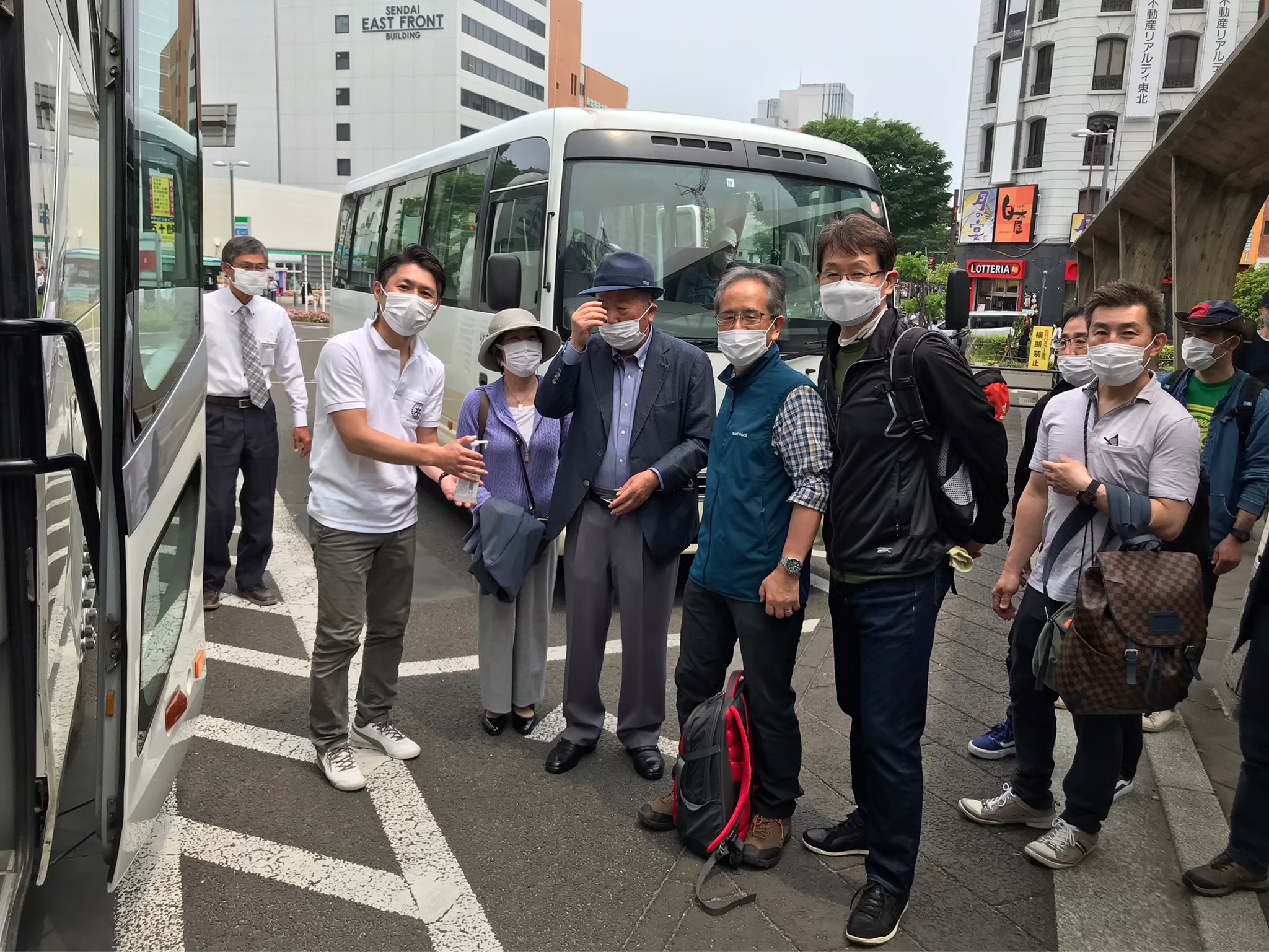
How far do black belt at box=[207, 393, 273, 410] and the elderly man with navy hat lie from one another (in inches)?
107

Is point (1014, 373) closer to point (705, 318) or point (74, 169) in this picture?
point (705, 318)

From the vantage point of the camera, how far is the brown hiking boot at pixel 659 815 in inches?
138

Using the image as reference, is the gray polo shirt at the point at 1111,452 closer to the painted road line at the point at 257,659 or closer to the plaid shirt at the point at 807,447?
the plaid shirt at the point at 807,447

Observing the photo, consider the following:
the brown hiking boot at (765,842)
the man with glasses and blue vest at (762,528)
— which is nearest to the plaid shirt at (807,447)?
the man with glasses and blue vest at (762,528)

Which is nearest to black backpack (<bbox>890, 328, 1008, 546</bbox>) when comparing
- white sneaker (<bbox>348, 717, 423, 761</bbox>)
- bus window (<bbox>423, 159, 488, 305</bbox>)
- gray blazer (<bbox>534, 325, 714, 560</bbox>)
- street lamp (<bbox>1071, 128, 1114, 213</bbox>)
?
gray blazer (<bbox>534, 325, 714, 560</bbox>)

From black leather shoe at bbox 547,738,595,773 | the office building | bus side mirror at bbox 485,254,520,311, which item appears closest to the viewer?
black leather shoe at bbox 547,738,595,773

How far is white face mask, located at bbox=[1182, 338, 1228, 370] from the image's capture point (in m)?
4.06

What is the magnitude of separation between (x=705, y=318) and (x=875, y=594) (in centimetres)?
369

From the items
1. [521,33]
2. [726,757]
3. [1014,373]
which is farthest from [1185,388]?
[521,33]

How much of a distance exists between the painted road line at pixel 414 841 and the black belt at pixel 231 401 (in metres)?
2.14

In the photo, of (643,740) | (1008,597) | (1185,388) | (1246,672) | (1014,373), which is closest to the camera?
(1246,672)

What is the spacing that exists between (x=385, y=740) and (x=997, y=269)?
41763 mm

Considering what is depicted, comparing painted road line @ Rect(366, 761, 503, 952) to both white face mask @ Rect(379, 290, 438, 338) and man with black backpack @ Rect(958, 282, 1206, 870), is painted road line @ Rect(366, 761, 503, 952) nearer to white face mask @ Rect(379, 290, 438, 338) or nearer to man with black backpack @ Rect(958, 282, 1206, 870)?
white face mask @ Rect(379, 290, 438, 338)

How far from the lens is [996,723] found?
14.9 feet
